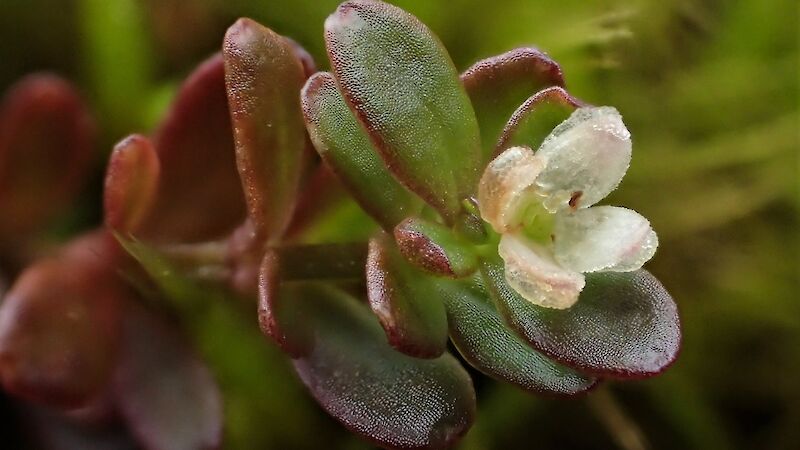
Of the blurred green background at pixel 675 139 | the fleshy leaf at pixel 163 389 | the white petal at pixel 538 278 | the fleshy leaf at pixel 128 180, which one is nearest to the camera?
the white petal at pixel 538 278

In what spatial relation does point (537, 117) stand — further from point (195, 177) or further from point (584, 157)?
point (195, 177)

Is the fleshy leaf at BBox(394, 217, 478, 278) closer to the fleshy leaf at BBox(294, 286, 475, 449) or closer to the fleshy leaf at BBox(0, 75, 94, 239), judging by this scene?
the fleshy leaf at BBox(294, 286, 475, 449)

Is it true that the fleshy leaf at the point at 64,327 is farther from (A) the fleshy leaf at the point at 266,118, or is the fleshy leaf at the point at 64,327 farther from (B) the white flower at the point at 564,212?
(B) the white flower at the point at 564,212

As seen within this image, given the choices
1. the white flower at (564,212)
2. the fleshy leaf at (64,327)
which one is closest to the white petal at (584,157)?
the white flower at (564,212)

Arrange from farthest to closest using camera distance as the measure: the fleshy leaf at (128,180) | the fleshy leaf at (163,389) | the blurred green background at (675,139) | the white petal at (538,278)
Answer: the blurred green background at (675,139) < the fleshy leaf at (163,389) < the fleshy leaf at (128,180) < the white petal at (538,278)

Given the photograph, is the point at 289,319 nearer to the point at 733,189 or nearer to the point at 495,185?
the point at 495,185

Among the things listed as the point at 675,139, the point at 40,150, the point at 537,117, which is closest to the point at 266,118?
the point at 537,117
